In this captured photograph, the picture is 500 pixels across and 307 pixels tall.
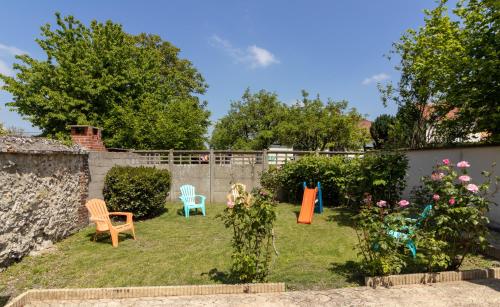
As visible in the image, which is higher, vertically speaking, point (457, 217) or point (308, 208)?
point (457, 217)

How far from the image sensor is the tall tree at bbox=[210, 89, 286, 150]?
2602 centimetres

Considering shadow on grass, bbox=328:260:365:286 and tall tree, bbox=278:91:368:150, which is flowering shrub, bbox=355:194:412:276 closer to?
shadow on grass, bbox=328:260:365:286

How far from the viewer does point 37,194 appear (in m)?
5.56

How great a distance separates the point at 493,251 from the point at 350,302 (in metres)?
3.22

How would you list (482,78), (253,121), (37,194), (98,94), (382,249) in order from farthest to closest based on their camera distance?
1. (253,121)
2. (98,94)
3. (482,78)
4. (37,194)
5. (382,249)

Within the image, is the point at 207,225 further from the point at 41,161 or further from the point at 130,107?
the point at 130,107

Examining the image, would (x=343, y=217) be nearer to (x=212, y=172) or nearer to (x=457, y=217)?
(x=457, y=217)

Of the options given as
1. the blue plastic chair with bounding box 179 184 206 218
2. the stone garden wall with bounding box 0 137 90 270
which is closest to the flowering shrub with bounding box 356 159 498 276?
the stone garden wall with bounding box 0 137 90 270

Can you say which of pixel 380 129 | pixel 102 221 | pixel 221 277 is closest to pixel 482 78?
pixel 221 277

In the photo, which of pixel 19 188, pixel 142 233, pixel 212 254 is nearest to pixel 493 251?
pixel 212 254

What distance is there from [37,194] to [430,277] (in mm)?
6555

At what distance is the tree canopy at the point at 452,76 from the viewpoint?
7.89m

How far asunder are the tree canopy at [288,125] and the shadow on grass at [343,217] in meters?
12.9

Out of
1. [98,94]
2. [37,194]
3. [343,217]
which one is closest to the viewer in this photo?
[37,194]
